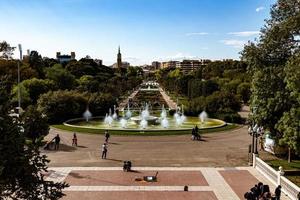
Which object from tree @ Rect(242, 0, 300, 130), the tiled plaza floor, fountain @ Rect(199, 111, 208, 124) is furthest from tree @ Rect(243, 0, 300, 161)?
fountain @ Rect(199, 111, 208, 124)

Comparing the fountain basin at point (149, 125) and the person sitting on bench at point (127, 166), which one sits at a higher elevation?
the fountain basin at point (149, 125)

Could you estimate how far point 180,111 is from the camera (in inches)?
Result: 2266

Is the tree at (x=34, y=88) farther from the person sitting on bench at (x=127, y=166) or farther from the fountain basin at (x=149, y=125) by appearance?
the person sitting on bench at (x=127, y=166)

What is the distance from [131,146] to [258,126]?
1024 cm

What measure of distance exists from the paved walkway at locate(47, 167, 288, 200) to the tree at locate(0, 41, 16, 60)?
41.6 metres

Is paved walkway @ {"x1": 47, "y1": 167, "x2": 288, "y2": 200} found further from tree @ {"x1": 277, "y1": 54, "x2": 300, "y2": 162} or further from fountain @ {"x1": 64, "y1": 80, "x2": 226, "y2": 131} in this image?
fountain @ {"x1": 64, "y1": 80, "x2": 226, "y2": 131}

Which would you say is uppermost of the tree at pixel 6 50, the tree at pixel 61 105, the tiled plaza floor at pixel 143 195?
the tree at pixel 6 50

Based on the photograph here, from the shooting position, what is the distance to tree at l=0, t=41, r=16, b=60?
6297cm

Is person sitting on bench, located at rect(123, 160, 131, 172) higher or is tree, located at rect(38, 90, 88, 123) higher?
tree, located at rect(38, 90, 88, 123)

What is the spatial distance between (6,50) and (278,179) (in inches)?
2018

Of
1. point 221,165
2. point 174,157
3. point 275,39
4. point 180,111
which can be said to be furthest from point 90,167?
point 180,111

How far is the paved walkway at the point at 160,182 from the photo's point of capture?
2106 centimetres

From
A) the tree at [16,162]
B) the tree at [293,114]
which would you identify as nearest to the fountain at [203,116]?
the tree at [293,114]

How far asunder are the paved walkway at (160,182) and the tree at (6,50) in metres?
41.6
